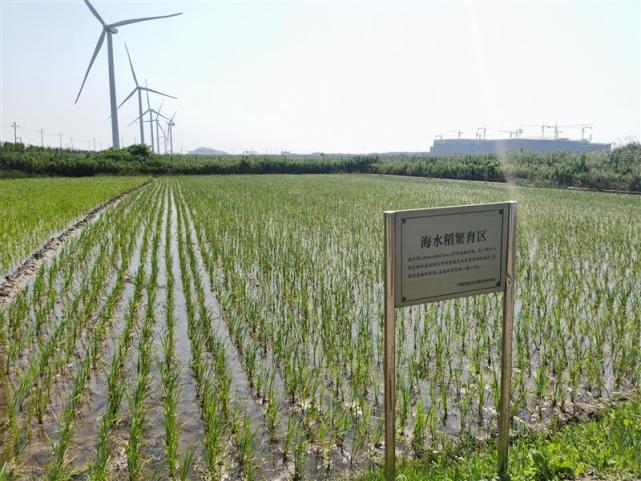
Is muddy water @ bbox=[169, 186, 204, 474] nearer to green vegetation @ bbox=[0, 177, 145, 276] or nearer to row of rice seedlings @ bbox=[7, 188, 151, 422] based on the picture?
row of rice seedlings @ bbox=[7, 188, 151, 422]

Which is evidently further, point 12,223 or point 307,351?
point 12,223

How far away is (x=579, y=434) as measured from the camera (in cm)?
287

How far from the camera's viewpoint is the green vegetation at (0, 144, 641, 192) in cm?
2353

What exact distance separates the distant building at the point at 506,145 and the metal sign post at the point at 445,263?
3643 inches

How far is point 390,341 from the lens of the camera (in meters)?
2.45

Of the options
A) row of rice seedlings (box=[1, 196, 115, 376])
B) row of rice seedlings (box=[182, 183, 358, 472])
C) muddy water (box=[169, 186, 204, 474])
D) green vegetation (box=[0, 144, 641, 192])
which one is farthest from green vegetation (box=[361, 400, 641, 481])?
green vegetation (box=[0, 144, 641, 192])

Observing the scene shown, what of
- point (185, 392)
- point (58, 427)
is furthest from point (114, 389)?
point (185, 392)

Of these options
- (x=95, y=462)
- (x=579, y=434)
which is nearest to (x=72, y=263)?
(x=95, y=462)

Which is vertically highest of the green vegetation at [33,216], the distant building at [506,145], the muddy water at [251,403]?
Result: the distant building at [506,145]

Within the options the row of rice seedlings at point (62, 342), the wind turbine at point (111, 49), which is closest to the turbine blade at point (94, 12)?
the wind turbine at point (111, 49)

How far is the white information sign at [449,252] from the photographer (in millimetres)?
2406

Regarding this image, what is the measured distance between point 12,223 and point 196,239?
3762 mm

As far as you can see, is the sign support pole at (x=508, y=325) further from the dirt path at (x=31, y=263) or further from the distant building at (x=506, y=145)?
the distant building at (x=506, y=145)

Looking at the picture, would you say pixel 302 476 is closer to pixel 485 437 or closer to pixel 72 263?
pixel 485 437
